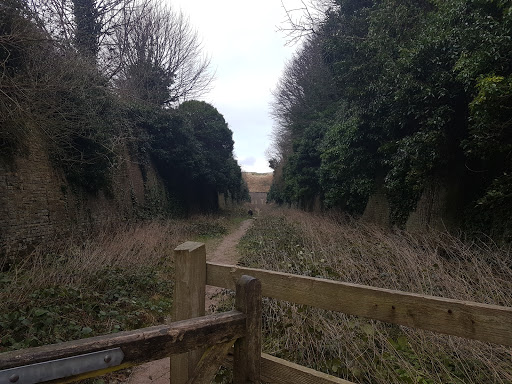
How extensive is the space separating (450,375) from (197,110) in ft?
77.6

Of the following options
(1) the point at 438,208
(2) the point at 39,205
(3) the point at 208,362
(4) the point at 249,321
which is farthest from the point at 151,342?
(2) the point at 39,205

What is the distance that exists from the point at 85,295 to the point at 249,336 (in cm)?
448

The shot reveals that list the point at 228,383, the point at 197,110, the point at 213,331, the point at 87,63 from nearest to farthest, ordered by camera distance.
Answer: the point at 213,331 < the point at 228,383 < the point at 87,63 < the point at 197,110

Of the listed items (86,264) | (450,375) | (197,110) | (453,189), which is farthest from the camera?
(197,110)

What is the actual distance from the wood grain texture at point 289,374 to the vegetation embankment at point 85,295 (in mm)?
3192

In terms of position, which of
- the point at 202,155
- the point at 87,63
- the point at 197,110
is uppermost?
the point at 197,110

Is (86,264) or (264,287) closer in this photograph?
(264,287)

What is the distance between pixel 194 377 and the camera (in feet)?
5.64

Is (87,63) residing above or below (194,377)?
above

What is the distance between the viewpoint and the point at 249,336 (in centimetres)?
182

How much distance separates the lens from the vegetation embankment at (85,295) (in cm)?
417

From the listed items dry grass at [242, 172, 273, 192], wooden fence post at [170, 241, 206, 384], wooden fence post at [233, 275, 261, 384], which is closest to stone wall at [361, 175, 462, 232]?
wooden fence post at [170, 241, 206, 384]

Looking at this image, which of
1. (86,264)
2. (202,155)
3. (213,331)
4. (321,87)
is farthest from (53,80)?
(321,87)

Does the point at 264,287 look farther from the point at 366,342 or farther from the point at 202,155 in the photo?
the point at 202,155
